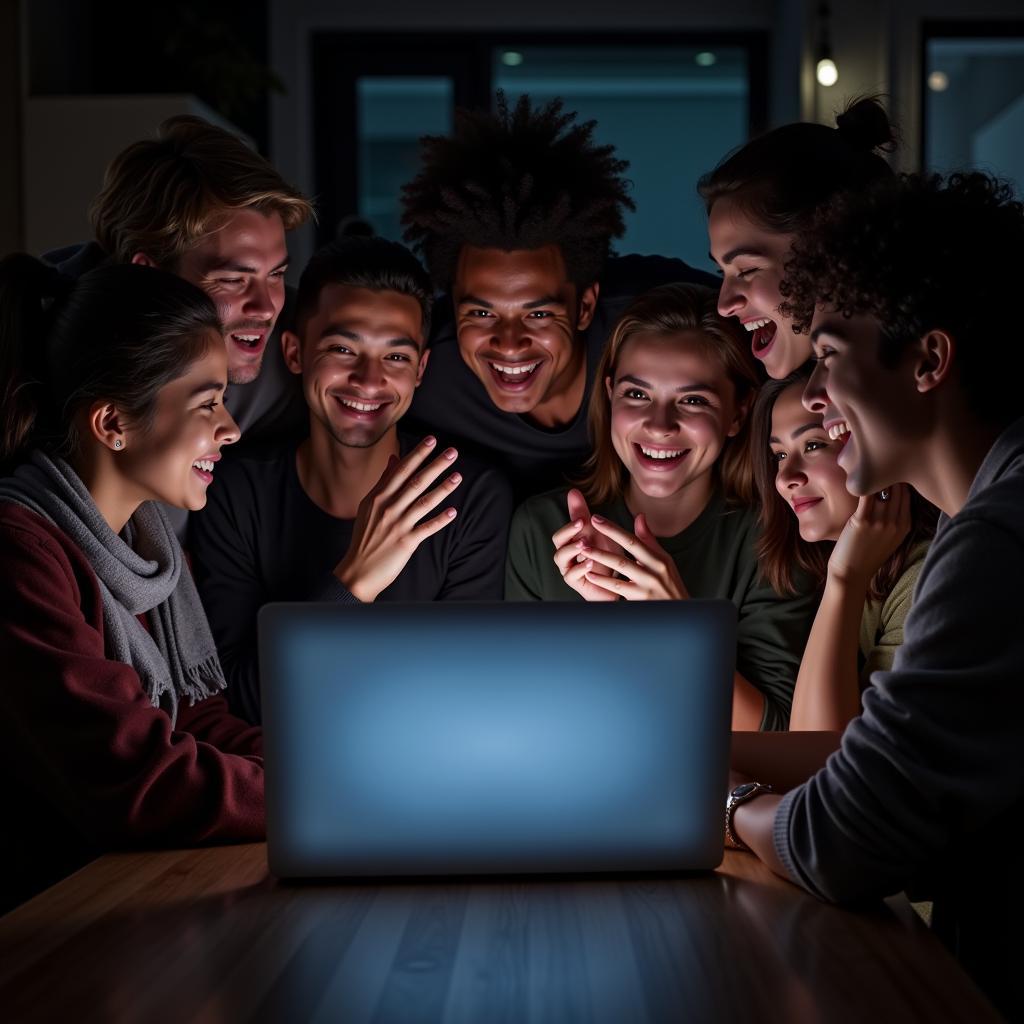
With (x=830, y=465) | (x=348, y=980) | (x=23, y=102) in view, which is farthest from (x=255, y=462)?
(x=23, y=102)

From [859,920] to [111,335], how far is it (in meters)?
1.17

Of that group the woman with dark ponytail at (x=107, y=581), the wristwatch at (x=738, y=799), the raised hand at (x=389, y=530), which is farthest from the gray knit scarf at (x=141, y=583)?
the wristwatch at (x=738, y=799)

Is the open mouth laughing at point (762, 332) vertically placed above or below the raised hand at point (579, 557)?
above

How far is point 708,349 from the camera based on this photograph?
7.47 feet

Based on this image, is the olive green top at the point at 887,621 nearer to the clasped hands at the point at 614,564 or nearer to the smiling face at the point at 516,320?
the clasped hands at the point at 614,564

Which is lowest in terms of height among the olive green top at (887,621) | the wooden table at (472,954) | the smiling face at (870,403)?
the wooden table at (472,954)

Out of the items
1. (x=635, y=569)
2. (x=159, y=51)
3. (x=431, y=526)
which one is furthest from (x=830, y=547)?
(x=159, y=51)

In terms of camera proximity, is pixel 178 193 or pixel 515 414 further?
pixel 515 414

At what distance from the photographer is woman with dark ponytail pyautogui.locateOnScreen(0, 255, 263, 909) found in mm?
1420

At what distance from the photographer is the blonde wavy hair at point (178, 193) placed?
221 centimetres

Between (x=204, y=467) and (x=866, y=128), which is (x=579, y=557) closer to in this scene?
(x=204, y=467)

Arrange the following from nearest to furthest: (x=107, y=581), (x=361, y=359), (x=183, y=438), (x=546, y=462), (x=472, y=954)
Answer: (x=472, y=954)
(x=107, y=581)
(x=183, y=438)
(x=361, y=359)
(x=546, y=462)

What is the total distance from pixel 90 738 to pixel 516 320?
1.18m

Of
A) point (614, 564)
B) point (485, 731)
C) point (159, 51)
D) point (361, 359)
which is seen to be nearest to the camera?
point (485, 731)
